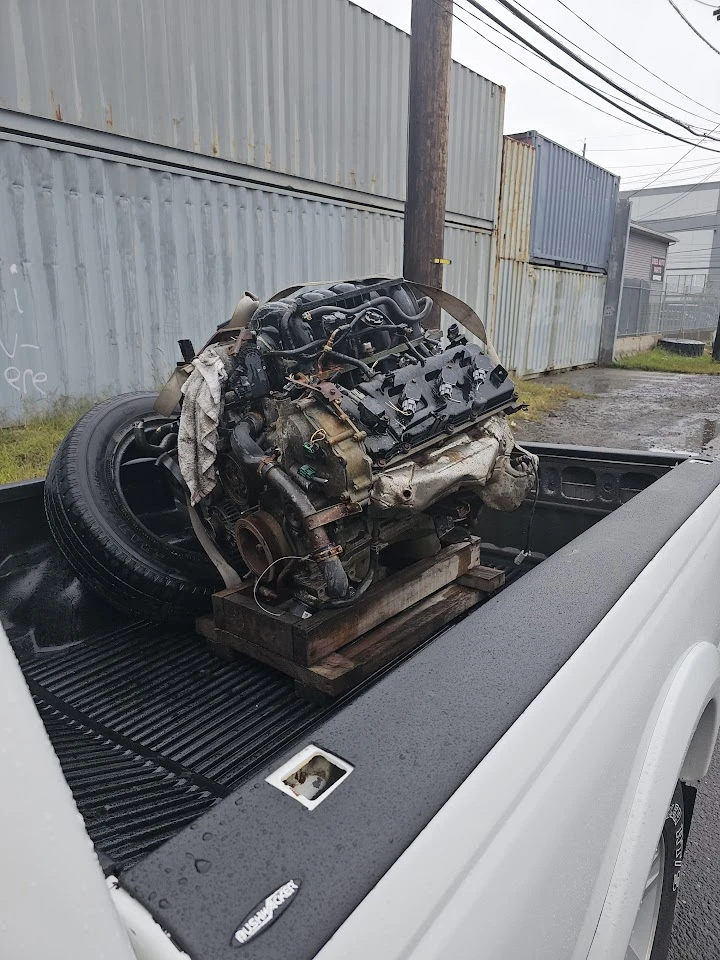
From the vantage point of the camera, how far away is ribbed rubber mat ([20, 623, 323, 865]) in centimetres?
145

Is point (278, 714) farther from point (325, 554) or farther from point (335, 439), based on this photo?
point (335, 439)

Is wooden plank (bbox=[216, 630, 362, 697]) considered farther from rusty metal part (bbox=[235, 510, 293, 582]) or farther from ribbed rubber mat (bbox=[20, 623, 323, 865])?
rusty metal part (bbox=[235, 510, 293, 582])

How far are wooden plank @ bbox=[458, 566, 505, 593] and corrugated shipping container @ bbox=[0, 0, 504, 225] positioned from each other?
523 centimetres

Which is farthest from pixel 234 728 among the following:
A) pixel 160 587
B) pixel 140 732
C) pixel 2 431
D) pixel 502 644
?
pixel 2 431

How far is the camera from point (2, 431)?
17.7 ft

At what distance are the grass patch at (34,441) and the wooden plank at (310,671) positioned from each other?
2.97 metres

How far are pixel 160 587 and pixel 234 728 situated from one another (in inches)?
24.2

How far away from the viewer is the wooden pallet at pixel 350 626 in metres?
2.03

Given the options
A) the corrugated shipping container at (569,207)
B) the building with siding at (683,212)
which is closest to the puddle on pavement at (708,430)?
the corrugated shipping container at (569,207)

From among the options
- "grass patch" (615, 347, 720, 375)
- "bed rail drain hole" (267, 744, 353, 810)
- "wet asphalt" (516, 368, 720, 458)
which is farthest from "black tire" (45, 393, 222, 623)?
"grass patch" (615, 347, 720, 375)

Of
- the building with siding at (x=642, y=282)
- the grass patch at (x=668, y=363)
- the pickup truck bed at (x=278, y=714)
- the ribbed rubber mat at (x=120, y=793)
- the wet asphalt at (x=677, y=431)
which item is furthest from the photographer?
the building with siding at (x=642, y=282)

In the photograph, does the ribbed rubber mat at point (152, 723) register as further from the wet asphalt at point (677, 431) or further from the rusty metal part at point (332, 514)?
the wet asphalt at point (677, 431)

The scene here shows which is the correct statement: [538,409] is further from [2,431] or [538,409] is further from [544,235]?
[2,431]

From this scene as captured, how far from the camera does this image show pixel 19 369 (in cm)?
554
